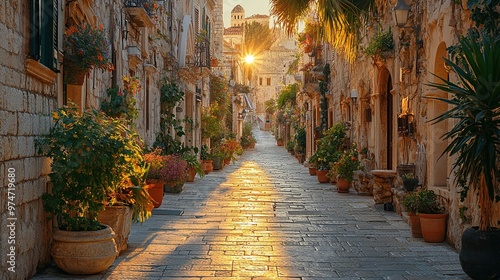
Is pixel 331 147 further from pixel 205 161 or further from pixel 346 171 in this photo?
pixel 205 161

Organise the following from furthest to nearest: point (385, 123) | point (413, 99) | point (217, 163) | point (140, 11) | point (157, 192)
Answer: point (217, 163) → point (385, 123) → point (140, 11) → point (157, 192) → point (413, 99)

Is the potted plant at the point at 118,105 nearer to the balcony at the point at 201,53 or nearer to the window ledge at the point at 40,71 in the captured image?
the window ledge at the point at 40,71

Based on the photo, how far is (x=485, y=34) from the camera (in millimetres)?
6191

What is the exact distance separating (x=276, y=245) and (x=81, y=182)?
284 cm

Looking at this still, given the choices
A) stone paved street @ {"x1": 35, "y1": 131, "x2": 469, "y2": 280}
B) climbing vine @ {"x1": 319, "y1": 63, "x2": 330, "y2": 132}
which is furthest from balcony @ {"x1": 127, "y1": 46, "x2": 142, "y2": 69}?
climbing vine @ {"x1": 319, "y1": 63, "x2": 330, "y2": 132}

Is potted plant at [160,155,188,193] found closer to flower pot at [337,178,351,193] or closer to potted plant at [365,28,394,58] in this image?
flower pot at [337,178,351,193]

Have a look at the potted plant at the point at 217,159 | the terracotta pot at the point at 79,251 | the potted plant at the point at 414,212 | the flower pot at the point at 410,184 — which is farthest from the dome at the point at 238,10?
the terracotta pot at the point at 79,251

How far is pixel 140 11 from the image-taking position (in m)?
10.9

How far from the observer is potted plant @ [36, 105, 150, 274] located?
A: 18.7ft

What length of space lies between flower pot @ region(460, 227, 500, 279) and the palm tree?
4.08 meters

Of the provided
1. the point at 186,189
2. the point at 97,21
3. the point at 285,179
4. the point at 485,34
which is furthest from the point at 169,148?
the point at 485,34

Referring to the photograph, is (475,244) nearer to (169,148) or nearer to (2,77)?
(2,77)

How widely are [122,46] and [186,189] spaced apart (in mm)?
5161

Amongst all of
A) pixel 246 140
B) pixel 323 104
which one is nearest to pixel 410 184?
pixel 323 104
